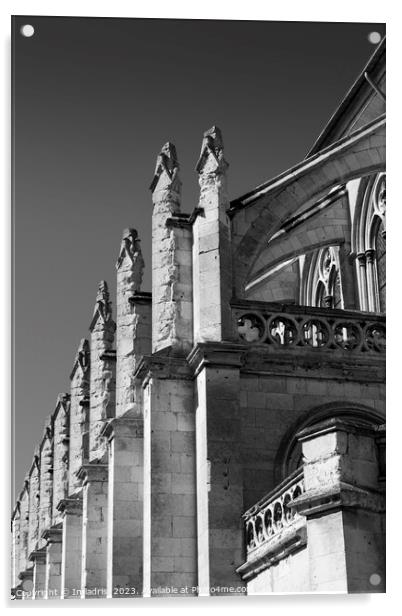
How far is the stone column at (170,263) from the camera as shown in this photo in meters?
18.4

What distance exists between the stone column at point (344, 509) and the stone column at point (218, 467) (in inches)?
102

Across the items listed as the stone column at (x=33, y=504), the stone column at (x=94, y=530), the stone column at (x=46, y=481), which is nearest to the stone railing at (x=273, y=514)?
the stone column at (x=94, y=530)

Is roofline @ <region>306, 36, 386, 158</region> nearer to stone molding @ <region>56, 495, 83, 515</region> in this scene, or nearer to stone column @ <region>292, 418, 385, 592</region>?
stone column @ <region>292, 418, 385, 592</region>

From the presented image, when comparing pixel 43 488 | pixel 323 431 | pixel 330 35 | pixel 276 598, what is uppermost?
pixel 330 35

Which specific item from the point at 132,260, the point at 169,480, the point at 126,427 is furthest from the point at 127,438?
the point at 169,480

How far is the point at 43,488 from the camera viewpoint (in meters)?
33.1

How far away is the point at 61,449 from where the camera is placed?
101ft

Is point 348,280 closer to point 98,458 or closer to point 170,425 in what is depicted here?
point 98,458

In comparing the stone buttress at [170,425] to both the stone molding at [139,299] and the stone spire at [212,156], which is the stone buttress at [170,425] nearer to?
the stone spire at [212,156]

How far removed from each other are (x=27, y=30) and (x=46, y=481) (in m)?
19.7

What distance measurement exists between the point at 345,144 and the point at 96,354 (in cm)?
886

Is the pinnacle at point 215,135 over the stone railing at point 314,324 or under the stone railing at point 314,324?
over
